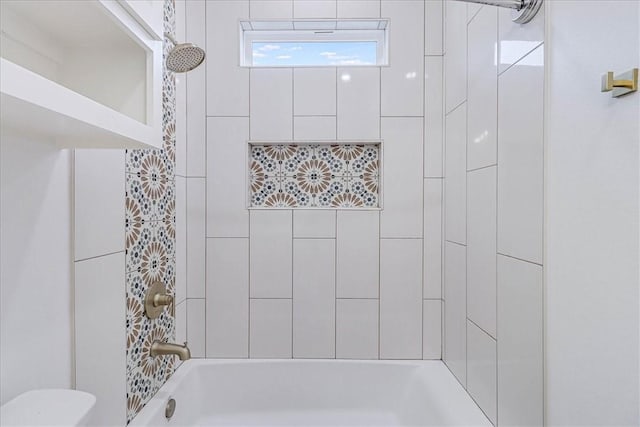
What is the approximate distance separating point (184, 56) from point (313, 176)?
84 centimetres

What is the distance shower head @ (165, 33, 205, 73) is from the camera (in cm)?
125

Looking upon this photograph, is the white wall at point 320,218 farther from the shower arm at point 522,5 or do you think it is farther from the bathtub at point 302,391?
the shower arm at point 522,5

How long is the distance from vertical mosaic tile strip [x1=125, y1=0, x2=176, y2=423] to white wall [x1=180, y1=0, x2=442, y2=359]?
0.62 ft

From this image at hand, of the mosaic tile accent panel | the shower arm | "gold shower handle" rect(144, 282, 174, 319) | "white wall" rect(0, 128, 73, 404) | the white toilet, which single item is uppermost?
the shower arm

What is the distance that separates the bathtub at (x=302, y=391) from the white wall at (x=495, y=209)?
31cm

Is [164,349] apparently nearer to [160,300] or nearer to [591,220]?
[160,300]

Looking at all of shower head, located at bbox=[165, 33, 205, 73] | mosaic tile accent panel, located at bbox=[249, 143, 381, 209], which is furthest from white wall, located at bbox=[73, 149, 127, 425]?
mosaic tile accent panel, located at bbox=[249, 143, 381, 209]

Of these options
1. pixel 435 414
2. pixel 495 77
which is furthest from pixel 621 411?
pixel 495 77

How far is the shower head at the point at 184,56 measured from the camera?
4.11 feet

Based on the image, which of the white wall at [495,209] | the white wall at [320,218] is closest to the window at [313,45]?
the white wall at [320,218]

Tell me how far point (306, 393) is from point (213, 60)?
5.47 ft

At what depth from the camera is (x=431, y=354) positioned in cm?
182

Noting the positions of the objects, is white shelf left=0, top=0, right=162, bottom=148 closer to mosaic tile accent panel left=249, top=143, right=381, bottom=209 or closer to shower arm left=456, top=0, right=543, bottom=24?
shower arm left=456, top=0, right=543, bottom=24

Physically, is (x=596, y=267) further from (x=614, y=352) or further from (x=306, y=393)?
(x=306, y=393)
